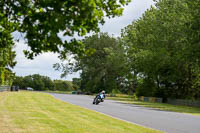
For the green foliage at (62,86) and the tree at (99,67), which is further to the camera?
the green foliage at (62,86)

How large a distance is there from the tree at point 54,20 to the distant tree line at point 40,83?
15048 centimetres

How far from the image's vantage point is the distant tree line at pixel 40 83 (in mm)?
163250

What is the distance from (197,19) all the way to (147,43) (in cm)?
1960

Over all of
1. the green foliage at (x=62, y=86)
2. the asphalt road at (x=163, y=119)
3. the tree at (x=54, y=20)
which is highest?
the green foliage at (x=62, y=86)

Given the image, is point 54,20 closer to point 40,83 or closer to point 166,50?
point 166,50

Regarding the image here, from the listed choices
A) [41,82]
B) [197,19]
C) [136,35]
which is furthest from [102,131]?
[41,82]

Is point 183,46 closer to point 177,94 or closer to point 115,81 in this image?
point 177,94

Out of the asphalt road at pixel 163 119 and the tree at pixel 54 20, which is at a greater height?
the tree at pixel 54 20

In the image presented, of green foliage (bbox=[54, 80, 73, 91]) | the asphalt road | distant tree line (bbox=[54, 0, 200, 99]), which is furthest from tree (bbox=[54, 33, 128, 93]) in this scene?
green foliage (bbox=[54, 80, 73, 91])

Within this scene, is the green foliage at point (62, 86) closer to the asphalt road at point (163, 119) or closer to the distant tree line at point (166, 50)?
the distant tree line at point (166, 50)

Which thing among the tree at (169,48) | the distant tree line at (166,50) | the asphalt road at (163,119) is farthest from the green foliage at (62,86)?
the asphalt road at (163,119)

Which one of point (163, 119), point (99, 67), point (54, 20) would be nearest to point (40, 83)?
point (99, 67)

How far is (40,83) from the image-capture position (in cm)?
16512

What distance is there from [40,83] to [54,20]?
160511mm
